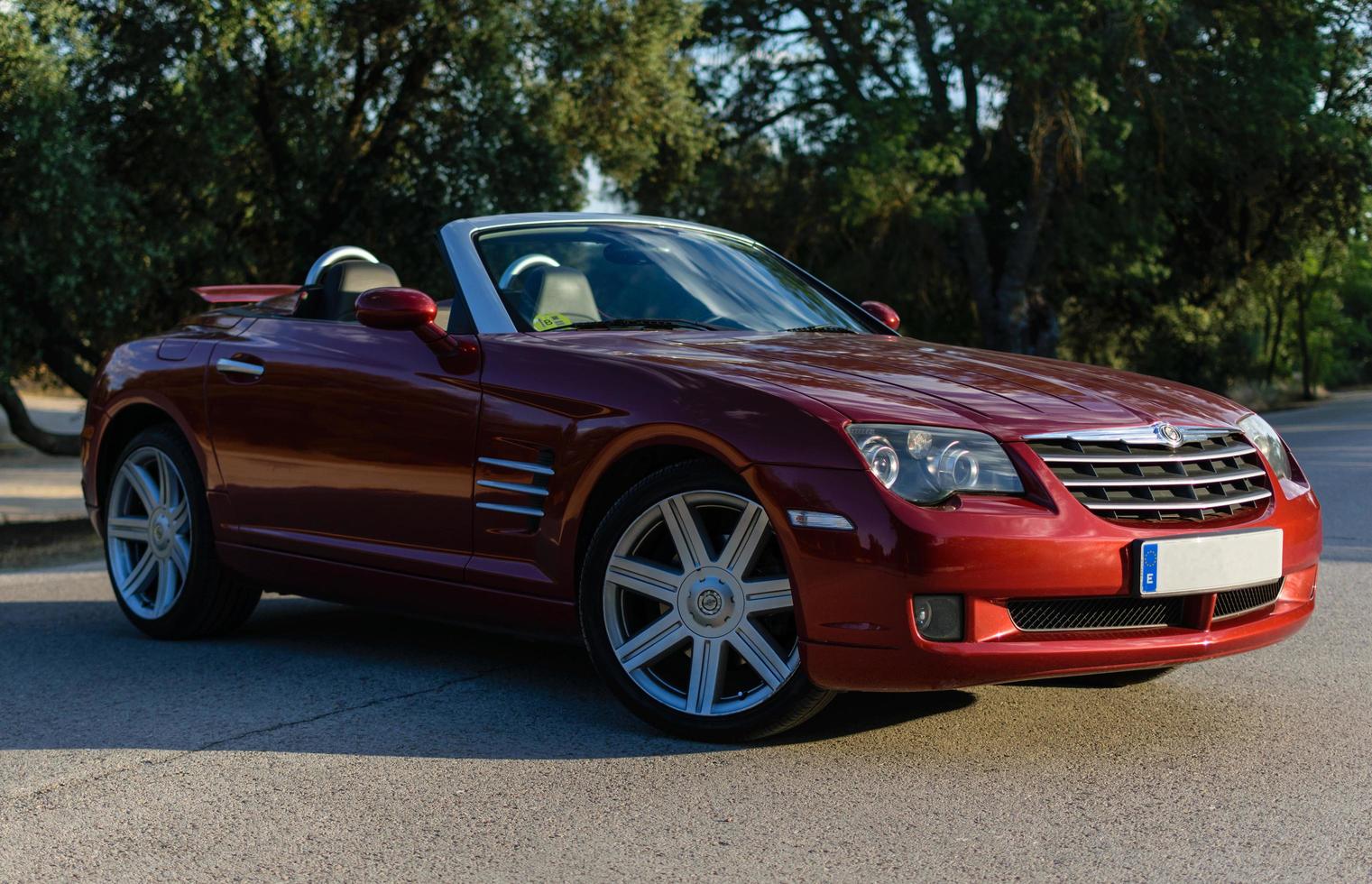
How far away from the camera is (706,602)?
430 centimetres

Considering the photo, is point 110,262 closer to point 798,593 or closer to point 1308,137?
point 798,593

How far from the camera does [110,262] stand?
1362 centimetres

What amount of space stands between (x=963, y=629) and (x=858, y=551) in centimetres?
32

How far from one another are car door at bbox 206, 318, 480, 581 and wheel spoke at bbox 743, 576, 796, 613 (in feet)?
3.56

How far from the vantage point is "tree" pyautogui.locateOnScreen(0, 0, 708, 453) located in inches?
519

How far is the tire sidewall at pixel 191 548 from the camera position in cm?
607

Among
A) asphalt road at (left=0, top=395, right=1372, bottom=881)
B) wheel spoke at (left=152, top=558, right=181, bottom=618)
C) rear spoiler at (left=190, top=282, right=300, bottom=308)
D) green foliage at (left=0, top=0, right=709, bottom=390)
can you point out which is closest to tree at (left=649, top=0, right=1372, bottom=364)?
green foliage at (left=0, top=0, right=709, bottom=390)

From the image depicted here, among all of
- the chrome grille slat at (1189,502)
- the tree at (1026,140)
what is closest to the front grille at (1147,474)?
the chrome grille slat at (1189,502)

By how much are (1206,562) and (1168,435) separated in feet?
1.15

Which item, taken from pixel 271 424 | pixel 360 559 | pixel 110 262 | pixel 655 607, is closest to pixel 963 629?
pixel 655 607

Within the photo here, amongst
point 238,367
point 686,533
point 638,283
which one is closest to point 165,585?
point 238,367

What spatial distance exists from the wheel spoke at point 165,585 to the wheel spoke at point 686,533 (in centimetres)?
270

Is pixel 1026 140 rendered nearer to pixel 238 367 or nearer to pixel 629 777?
pixel 238 367

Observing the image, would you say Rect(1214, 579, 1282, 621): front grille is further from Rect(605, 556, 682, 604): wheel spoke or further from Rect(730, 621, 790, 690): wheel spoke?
Rect(605, 556, 682, 604): wheel spoke
